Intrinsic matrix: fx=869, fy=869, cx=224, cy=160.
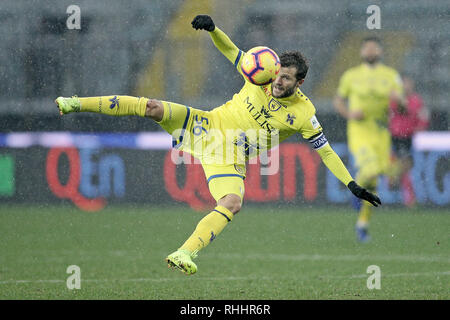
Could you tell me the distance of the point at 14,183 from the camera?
38.3 ft

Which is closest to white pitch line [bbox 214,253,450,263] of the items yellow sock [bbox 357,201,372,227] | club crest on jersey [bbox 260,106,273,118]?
yellow sock [bbox 357,201,372,227]

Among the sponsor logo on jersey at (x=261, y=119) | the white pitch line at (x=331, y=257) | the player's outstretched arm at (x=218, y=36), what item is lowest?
the white pitch line at (x=331, y=257)

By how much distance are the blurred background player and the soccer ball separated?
578cm

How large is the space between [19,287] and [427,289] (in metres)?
2.92

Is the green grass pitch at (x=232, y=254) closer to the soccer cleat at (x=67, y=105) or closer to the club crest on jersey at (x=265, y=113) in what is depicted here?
the club crest on jersey at (x=265, y=113)

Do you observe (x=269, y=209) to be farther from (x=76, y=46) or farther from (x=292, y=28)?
(x=76, y=46)

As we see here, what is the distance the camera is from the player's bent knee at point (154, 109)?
5.53 metres

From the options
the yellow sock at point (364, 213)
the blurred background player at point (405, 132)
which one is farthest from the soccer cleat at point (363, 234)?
the blurred background player at point (405, 132)

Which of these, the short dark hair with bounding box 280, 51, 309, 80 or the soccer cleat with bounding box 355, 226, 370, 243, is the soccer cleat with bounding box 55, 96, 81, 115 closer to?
the short dark hair with bounding box 280, 51, 309, 80

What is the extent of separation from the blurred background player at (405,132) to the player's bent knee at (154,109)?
6130 mm

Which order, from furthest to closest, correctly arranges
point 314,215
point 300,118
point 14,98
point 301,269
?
point 14,98, point 314,215, point 301,269, point 300,118

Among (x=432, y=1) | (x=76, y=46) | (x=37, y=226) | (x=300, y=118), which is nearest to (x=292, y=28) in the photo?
(x=432, y=1)

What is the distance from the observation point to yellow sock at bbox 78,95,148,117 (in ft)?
17.5

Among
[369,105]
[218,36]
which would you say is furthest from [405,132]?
[218,36]
